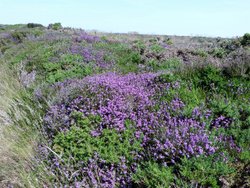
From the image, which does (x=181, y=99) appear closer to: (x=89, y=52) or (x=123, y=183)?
(x=123, y=183)

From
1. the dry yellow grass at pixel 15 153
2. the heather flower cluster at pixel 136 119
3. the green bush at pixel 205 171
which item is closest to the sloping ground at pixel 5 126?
the dry yellow grass at pixel 15 153

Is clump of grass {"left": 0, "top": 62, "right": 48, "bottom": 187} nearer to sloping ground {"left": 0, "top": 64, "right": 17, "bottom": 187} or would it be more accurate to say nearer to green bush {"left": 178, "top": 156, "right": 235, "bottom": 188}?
sloping ground {"left": 0, "top": 64, "right": 17, "bottom": 187}

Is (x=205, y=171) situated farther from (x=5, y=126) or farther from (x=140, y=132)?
(x=5, y=126)

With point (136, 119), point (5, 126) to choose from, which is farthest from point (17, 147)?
point (136, 119)

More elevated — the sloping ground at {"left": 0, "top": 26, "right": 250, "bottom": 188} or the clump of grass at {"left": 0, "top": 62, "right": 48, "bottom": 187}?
the sloping ground at {"left": 0, "top": 26, "right": 250, "bottom": 188}

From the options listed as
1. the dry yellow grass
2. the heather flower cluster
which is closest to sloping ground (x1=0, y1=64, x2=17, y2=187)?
the dry yellow grass

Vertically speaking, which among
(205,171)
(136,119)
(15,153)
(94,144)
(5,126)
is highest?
(136,119)

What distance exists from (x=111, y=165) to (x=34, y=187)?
902 mm

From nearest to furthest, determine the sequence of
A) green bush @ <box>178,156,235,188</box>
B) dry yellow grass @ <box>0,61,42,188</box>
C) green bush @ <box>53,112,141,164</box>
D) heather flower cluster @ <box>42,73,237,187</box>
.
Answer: green bush @ <box>178,156,235,188</box>
heather flower cluster @ <box>42,73,237,187</box>
green bush @ <box>53,112,141,164</box>
dry yellow grass @ <box>0,61,42,188</box>

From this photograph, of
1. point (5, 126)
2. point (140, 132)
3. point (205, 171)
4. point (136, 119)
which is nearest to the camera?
point (205, 171)

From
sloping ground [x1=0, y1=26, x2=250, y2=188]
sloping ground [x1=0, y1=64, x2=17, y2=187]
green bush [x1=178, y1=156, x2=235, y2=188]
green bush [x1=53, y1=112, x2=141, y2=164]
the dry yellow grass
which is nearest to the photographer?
green bush [x1=178, y1=156, x2=235, y2=188]

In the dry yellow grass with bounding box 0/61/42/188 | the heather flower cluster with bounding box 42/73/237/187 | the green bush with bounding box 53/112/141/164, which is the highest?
the heather flower cluster with bounding box 42/73/237/187

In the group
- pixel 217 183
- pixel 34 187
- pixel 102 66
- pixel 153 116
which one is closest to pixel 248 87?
pixel 153 116

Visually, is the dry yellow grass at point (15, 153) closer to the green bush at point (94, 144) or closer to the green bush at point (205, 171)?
the green bush at point (94, 144)
